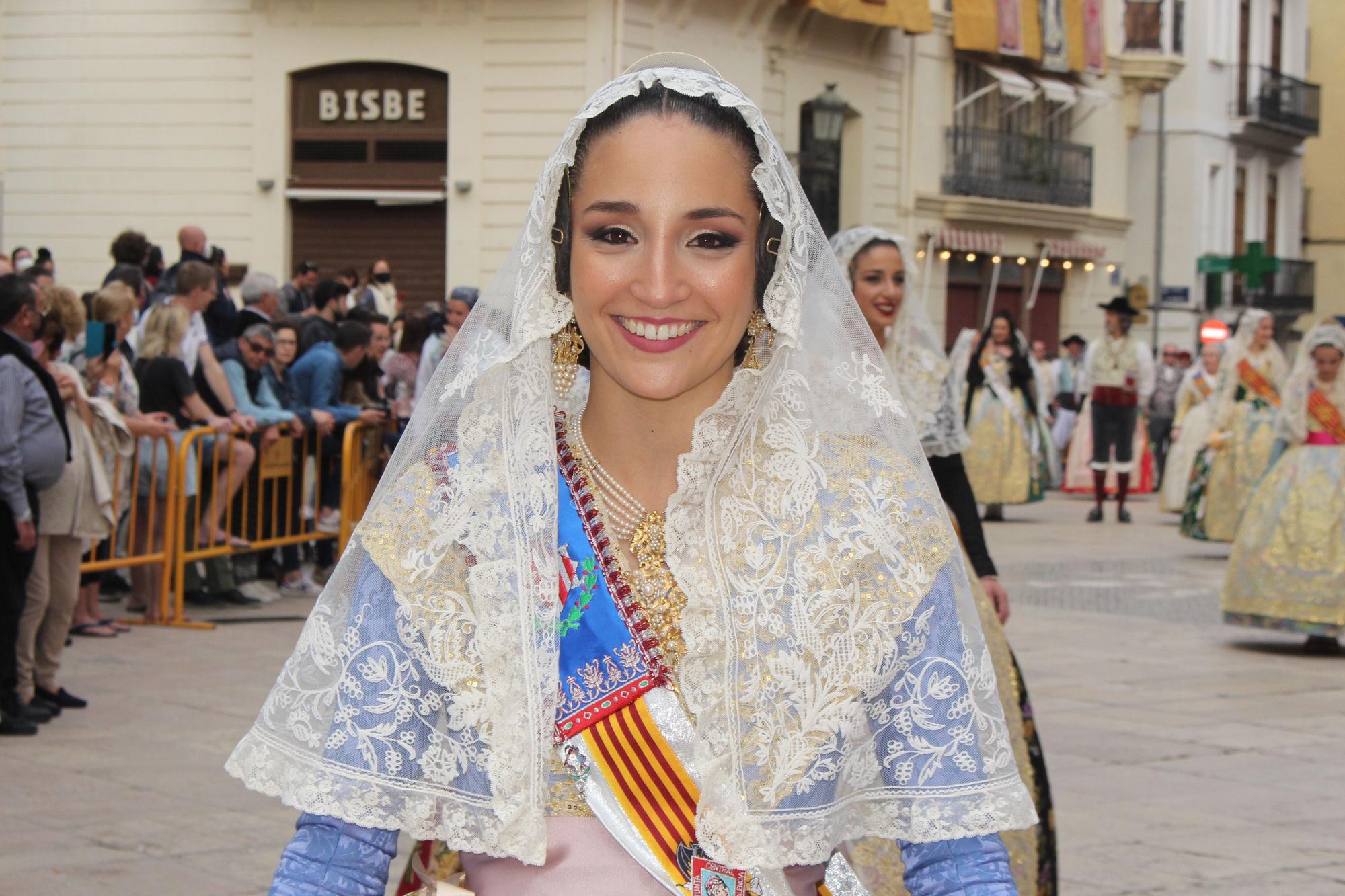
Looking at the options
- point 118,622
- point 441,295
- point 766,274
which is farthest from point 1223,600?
point 441,295

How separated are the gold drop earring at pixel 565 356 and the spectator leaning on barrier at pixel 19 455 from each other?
4.88 metres

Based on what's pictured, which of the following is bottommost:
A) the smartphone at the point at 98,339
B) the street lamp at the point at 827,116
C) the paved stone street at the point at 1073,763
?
the paved stone street at the point at 1073,763

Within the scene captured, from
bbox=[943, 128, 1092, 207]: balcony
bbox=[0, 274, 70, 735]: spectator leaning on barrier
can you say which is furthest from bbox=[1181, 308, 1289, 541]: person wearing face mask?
bbox=[943, 128, 1092, 207]: balcony

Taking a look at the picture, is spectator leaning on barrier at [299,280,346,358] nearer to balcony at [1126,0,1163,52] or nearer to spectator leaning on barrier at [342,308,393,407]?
spectator leaning on barrier at [342,308,393,407]

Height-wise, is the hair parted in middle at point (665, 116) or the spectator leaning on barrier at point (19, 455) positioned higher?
the hair parted in middle at point (665, 116)

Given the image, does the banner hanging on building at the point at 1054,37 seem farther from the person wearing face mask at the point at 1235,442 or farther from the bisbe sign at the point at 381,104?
the person wearing face mask at the point at 1235,442

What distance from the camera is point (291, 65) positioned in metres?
21.0

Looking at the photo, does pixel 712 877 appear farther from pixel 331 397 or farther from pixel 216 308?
pixel 331 397

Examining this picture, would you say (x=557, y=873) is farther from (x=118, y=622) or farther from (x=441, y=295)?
(x=441, y=295)

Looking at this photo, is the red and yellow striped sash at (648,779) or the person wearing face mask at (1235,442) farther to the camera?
the person wearing face mask at (1235,442)

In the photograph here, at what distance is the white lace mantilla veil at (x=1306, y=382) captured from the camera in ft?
33.2

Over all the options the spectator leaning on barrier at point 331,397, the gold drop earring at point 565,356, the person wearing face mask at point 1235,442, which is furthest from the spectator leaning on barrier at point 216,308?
the gold drop earring at point 565,356

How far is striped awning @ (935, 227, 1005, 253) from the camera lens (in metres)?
27.2

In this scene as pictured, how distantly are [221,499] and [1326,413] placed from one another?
19.9 feet
